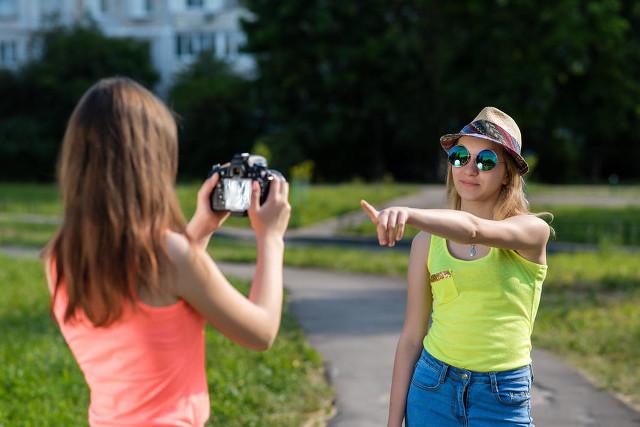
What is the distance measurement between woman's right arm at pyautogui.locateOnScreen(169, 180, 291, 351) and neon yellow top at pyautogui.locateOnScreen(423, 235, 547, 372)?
0.81m

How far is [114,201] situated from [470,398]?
135 cm

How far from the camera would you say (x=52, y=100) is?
4997 centimetres

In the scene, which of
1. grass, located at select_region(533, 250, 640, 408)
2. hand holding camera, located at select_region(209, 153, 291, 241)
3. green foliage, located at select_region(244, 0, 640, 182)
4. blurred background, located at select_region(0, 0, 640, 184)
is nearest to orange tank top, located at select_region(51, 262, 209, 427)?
hand holding camera, located at select_region(209, 153, 291, 241)

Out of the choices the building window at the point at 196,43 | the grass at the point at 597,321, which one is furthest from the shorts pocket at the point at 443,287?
the building window at the point at 196,43

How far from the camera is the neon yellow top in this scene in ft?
10.1

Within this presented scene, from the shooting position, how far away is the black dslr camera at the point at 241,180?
2447 mm

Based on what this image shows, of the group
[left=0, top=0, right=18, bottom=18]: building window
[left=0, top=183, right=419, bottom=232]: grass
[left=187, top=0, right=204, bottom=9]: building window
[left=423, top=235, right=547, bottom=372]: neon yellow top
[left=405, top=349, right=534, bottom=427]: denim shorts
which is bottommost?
[left=0, top=183, right=419, bottom=232]: grass

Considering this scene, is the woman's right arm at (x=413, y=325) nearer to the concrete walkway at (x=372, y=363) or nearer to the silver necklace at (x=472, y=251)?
the silver necklace at (x=472, y=251)

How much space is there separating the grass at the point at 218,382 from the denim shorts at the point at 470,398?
2.97m

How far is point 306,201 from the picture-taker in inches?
1024

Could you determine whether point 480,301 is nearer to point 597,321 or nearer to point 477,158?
point 477,158

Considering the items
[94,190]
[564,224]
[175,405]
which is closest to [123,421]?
[175,405]

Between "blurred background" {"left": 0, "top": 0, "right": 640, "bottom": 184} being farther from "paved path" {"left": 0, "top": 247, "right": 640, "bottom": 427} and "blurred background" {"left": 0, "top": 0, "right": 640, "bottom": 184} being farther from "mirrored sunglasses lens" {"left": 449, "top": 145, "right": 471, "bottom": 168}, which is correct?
"mirrored sunglasses lens" {"left": 449, "top": 145, "right": 471, "bottom": 168}

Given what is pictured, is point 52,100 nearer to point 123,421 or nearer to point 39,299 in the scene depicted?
point 39,299
